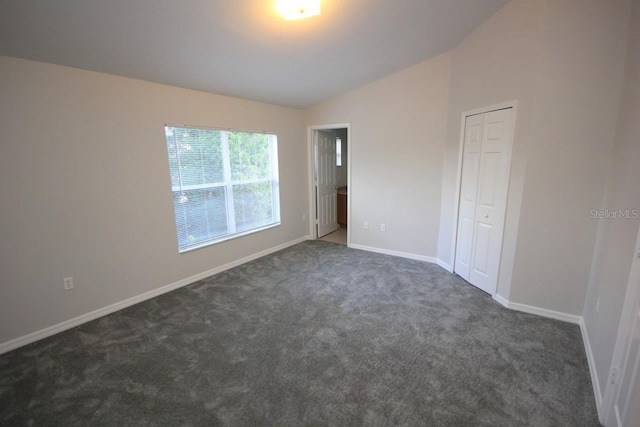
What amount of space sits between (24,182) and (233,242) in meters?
2.19

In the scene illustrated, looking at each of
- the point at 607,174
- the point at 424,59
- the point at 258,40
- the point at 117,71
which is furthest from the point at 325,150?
the point at 607,174

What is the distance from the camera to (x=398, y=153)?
417cm

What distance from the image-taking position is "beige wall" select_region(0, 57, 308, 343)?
2.24 metres

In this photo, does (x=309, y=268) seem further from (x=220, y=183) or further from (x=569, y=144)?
(x=569, y=144)

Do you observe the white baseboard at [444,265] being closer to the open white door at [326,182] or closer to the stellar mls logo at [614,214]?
the stellar mls logo at [614,214]

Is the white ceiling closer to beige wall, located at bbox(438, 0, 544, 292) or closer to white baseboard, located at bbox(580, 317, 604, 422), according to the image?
beige wall, located at bbox(438, 0, 544, 292)

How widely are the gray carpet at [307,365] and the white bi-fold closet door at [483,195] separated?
362 mm

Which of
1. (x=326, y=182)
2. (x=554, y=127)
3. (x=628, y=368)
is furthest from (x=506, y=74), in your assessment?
(x=326, y=182)

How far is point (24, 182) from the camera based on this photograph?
227 centimetres

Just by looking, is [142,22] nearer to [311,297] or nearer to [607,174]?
[311,297]

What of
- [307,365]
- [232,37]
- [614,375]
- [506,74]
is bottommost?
[307,365]

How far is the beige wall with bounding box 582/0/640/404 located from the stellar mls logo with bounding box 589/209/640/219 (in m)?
0.02

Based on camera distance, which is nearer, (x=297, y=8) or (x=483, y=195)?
(x=297, y=8)

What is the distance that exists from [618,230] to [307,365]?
7.69ft
